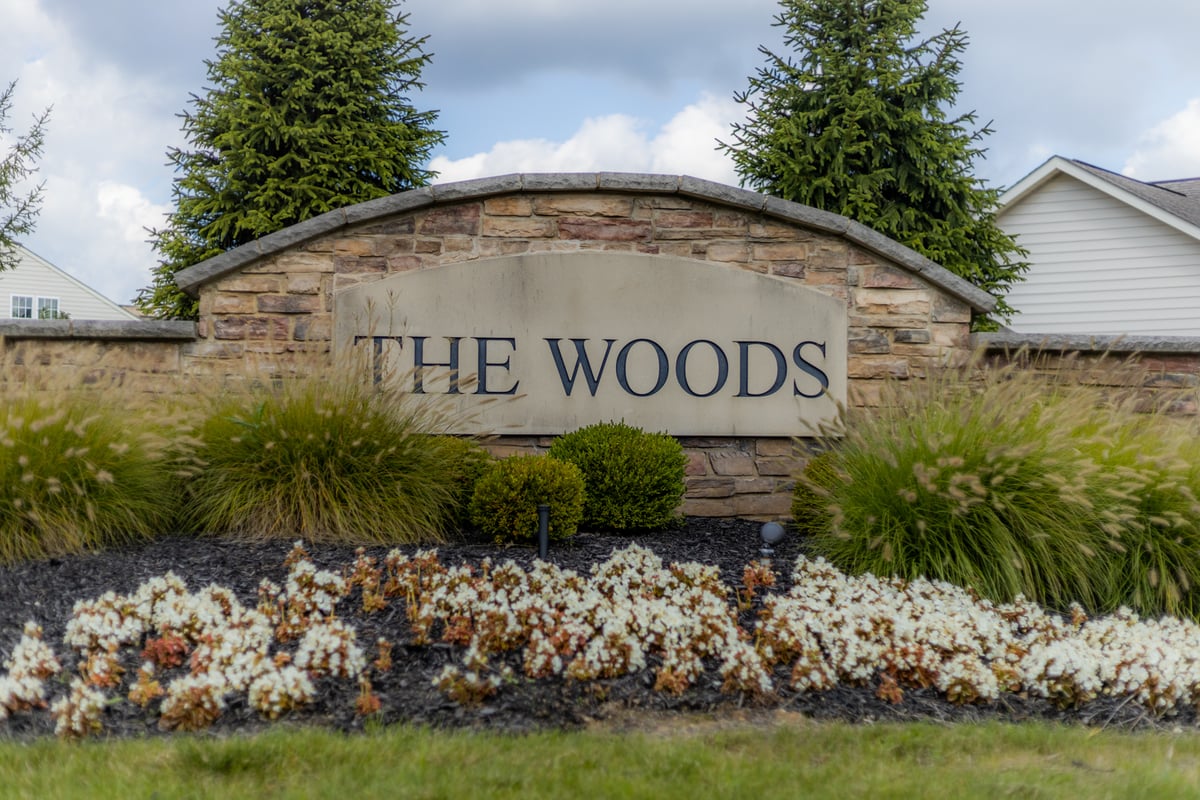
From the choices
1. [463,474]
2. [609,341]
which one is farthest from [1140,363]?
[463,474]

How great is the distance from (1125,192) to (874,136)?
6.50 meters

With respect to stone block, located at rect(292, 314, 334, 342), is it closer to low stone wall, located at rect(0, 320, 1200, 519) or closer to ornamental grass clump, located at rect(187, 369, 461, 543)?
low stone wall, located at rect(0, 320, 1200, 519)

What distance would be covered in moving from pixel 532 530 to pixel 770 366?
2480 mm

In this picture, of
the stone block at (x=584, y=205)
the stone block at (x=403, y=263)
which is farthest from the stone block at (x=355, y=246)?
the stone block at (x=584, y=205)

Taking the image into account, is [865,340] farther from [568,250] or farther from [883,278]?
[568,250]

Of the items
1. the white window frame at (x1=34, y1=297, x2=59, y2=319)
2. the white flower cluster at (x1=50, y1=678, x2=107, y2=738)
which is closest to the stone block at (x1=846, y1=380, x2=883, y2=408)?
the white flower cluster at (x1=50, y1=678, x2=107, y2=738)

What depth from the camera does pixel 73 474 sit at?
545cm

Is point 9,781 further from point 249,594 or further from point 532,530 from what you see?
point 532,530

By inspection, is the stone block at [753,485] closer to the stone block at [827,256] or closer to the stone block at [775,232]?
the stone block at [827,256]

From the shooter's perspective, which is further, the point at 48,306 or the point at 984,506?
the point at 48,306

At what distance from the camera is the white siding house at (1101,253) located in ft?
50.6

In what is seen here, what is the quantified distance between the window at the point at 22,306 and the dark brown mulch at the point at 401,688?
24.4 meters

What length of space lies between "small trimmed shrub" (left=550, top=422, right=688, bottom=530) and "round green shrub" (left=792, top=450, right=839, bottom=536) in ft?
2.82

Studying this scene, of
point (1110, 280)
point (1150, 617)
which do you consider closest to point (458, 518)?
point (1150, 617)
